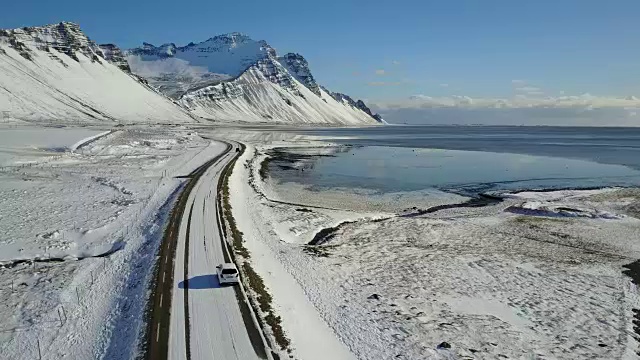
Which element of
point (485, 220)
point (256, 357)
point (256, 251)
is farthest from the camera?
point (485, 220)

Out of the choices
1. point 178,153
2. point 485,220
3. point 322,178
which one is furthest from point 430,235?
point 178,153

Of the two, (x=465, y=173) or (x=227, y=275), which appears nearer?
(x=227, y=275)

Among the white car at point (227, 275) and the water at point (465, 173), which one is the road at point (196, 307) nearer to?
the white car at point (227, 275)

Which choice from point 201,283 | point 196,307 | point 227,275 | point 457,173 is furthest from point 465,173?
point 196,307

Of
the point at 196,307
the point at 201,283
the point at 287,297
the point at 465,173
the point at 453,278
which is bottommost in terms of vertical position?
the point at 287,297

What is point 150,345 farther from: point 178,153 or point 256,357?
point 178,153

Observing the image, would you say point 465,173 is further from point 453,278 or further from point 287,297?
point 287,297

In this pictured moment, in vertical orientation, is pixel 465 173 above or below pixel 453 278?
above

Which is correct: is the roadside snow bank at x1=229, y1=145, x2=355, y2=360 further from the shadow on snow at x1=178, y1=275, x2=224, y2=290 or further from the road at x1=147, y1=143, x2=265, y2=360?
the shadow on snow at x1=178, y1=275, x2=224, y2=290
